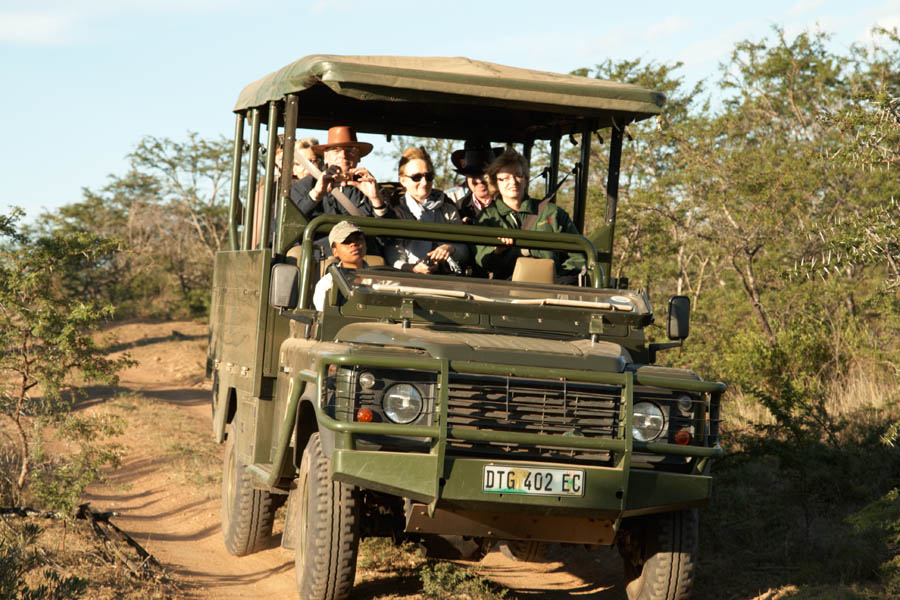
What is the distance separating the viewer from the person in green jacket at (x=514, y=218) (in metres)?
6.59

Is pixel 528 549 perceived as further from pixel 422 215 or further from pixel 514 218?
pixel 422 215

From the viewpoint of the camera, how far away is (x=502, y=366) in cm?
A: 442

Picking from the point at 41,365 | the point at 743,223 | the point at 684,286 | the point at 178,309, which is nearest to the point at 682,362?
the point at 743,223

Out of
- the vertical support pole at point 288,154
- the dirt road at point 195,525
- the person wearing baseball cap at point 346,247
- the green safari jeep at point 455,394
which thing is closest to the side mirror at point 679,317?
the green safari jeep at point 455,394

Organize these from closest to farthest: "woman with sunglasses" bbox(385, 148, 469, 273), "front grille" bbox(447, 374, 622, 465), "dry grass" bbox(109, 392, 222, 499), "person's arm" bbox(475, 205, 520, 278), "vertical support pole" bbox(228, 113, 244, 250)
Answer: "front grille" bbox(447, 374, 622, 465), "woman with sunglasses" bbox(385, 148, 469, 273), "person's arm" bbox(475, 205, 520, 278), "vertical support pole" bbox(228, 113, 244, 250), "dry grass" bbox(109, 392, 222, 499)

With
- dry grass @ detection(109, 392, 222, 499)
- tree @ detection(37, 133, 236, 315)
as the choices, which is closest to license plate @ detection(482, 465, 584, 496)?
dry grass @ detection(109, 392, 222, 499)

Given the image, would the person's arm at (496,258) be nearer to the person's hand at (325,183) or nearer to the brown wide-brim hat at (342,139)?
the person's hand at (325,183)

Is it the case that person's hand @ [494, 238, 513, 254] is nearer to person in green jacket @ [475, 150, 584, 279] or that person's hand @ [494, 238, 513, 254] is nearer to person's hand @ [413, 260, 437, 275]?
person in green jacket @ [475, 150, 584, 279]

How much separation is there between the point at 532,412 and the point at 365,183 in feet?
8.79

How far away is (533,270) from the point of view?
619 centimetres

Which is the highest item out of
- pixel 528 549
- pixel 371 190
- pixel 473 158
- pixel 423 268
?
pixel 473 158

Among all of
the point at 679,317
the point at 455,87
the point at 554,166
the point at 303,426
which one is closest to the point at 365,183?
the point at 455,87

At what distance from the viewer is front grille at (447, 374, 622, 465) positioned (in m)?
4.43

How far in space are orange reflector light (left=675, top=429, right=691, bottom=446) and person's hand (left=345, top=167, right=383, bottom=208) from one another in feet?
8.91
